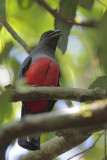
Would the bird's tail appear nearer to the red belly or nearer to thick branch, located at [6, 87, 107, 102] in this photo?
the red belly

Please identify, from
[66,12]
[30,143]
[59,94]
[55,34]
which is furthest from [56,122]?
[55,34]

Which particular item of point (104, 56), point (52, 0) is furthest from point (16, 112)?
point (104, 56)

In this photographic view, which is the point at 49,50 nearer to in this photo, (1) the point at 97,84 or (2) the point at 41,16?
(2) the point at 41,16

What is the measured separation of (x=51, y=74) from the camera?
5.29 meters

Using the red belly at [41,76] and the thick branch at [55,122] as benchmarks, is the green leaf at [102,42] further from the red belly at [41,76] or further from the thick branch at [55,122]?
the red belly at [41,76]

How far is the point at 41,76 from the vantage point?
5230 mm

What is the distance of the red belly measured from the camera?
5.21 metres

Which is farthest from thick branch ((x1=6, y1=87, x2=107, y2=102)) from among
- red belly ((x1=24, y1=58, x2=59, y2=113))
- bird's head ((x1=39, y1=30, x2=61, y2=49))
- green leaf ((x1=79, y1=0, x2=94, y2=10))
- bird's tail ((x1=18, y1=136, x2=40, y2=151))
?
bird's head ((x1=39, y1=30, x2=61, y2=49))

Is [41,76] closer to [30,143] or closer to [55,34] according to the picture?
[30,143]

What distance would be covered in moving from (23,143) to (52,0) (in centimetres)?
296

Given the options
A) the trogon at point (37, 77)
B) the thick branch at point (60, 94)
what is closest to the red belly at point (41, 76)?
the trogon at point (37, 77)

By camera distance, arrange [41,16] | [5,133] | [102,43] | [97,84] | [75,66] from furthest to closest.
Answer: [75,66], [41,16], [97,84], [102,43], [5,133]

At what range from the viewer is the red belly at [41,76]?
205 inches

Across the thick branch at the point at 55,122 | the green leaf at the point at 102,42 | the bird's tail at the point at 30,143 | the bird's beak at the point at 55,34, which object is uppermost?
the bird's beak at the point at 55,34
